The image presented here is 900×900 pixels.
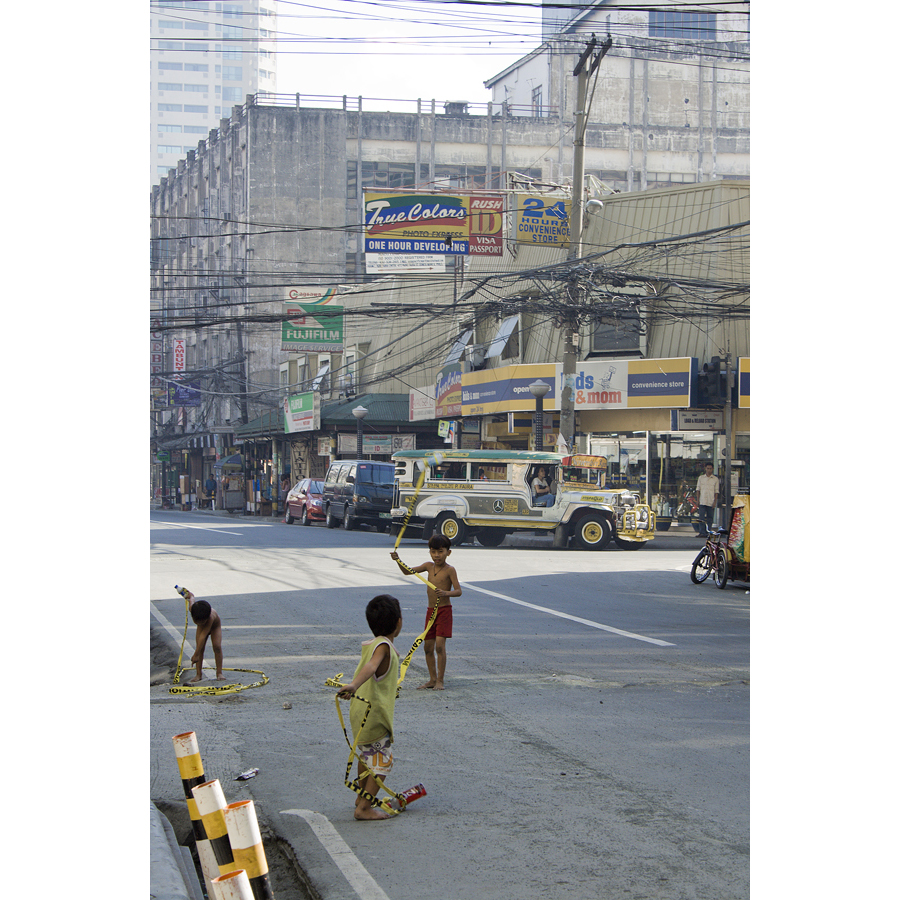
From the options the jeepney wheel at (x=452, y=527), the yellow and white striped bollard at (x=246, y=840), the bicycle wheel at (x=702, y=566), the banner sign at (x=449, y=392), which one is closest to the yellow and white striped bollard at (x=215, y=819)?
the yellow and white striped bollard at (x=246, y=840)

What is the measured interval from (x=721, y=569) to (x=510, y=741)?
1097cm

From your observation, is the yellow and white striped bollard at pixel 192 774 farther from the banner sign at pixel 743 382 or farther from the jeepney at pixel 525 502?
the banner sign at pixel 743 382

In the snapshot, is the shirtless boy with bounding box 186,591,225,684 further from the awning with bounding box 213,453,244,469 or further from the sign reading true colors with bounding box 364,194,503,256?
the awning with bounding box 213,453,244,469

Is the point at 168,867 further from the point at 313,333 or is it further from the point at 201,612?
the point at 313,333

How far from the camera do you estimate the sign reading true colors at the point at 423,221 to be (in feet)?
93.1

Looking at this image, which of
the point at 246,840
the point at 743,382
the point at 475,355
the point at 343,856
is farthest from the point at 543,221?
the point at 246,840

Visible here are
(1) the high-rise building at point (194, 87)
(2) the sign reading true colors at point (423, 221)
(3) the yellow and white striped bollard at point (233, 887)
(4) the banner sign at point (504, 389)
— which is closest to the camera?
(3) the yellow and white striped bollard at point (233, 887)

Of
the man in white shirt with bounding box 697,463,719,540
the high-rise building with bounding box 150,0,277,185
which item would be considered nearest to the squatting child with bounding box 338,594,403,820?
the man in white shirt with bounding box 697,463,719,540

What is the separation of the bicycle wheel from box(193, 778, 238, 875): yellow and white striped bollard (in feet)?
49.3

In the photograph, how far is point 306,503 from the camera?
117 ft

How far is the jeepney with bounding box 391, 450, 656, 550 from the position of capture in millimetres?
25031

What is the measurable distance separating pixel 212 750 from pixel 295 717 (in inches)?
48.7

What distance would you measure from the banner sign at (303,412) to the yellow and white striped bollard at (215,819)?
1470 inches

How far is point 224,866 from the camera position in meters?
3.80
